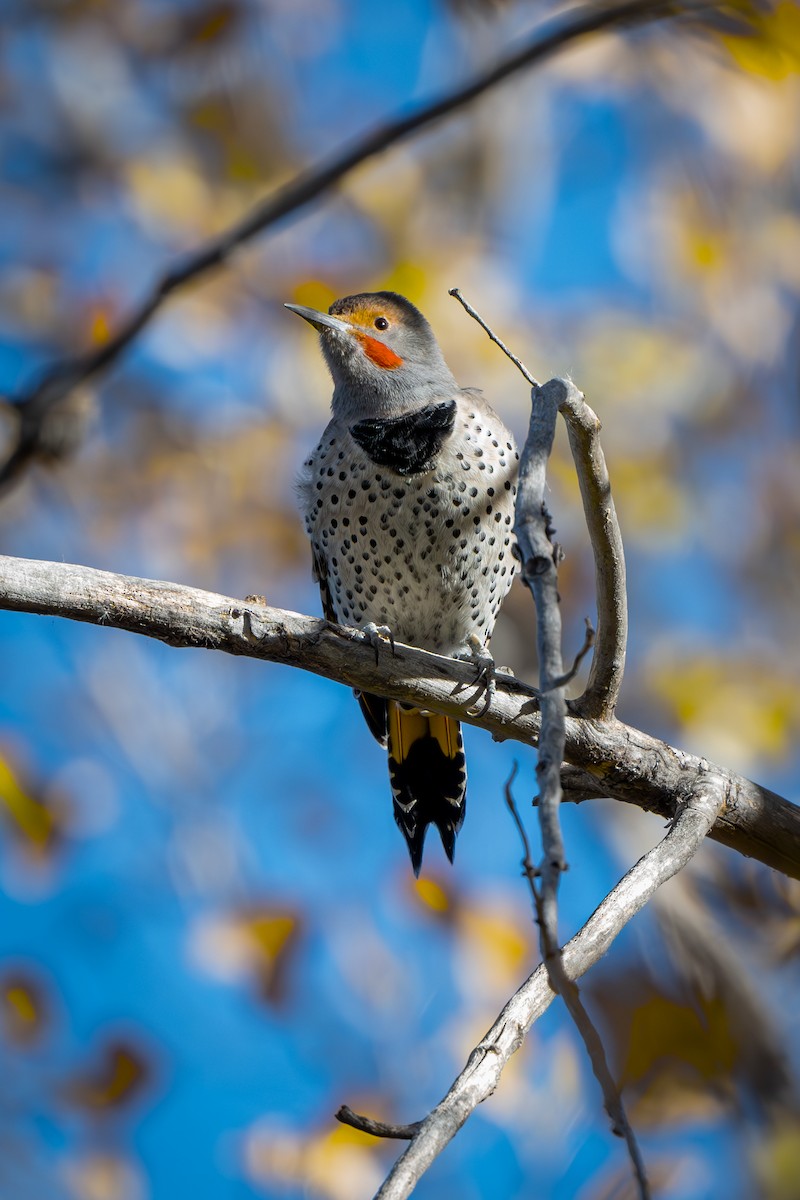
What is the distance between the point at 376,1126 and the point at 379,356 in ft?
11.3

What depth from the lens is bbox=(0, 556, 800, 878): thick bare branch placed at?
9.30 ft

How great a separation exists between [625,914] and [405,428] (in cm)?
237

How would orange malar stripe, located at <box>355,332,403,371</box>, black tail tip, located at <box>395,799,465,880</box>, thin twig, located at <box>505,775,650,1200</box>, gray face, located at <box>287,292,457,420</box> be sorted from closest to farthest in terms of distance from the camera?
1. thin twig, located at <box>505,775,650,1200</box>
2. black tail tip, located at <box>395,799,465,880</box>
3. gray face, located at <box>287,292,457,420</box>
4. orange malar stripe, located at <box>355,332,403,371</box>

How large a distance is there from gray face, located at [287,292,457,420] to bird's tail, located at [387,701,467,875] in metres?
1.26

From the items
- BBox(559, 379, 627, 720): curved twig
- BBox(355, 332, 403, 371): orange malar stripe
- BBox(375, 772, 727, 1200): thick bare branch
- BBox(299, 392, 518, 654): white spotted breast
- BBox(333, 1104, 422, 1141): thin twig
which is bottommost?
BBox(333, 1104, 422, 1141): thin twig

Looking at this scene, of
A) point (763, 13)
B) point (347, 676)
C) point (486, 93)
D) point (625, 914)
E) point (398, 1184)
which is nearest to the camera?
point (398, 1184)

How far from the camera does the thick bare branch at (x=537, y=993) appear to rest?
6.31 ft

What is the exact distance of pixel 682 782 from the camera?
3154mm

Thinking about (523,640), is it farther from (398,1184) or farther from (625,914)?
(398,1184)

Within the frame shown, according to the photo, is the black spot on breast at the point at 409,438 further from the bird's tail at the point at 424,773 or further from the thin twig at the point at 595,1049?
the thin twig at the point at 595,1049

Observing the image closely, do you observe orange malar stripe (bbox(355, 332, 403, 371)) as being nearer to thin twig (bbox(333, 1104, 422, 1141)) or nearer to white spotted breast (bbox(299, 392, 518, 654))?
white spotted breast (bbox(299, 392, 518, 654))

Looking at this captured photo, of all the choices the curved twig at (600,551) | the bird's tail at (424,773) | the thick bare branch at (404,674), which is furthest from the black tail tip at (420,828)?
the curved twig at (600,551)

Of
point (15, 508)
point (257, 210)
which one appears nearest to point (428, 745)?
point (257, 210)

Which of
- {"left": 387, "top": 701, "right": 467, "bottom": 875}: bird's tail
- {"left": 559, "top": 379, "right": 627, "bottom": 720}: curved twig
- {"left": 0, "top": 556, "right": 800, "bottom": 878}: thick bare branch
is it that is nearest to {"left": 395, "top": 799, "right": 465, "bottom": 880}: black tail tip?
{"left": 387, "top": 701, "right": 467, "bottom": 875}: bird's tail
